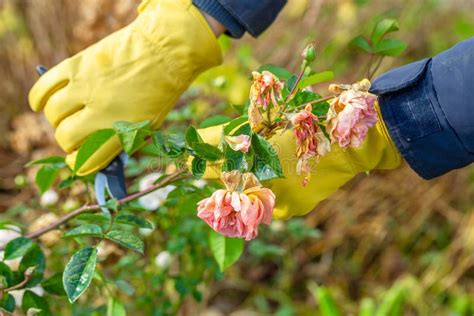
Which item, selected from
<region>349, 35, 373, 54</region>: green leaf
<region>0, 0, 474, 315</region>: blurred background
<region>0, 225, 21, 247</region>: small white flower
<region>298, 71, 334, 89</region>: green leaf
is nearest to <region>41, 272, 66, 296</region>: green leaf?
<region>0, 225, 21, 247</region>: small white flower

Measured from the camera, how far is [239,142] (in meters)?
0.68

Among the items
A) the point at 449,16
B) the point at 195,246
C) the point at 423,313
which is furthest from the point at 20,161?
the point at 449,16

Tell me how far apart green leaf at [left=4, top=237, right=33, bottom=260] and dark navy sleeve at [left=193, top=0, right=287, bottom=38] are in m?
0.45

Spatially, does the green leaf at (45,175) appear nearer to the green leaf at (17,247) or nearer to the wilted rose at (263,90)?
the green leaf at (17,247)

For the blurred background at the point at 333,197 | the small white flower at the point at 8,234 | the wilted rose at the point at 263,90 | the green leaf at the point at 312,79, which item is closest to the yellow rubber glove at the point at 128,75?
the small white flower at the point at 8,234

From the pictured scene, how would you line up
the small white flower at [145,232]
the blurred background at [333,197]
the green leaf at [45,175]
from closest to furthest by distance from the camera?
1. the green leaf at [45,175]
2. the small white flower at [145,232]
3. the blurred background at [333,197]

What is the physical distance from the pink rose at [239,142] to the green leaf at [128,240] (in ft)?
0.58

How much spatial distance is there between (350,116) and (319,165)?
224 mm

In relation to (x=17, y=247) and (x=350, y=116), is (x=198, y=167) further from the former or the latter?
(x=17, y=247)

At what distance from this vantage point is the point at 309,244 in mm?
2297

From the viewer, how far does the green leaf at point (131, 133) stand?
777mm

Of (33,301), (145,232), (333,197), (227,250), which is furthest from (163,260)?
(333,197)

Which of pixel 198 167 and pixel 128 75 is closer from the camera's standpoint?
pixel 198 167

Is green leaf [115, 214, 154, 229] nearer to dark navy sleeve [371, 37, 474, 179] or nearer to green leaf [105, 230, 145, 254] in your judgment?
green leaf [105, 230, 145, 254]
